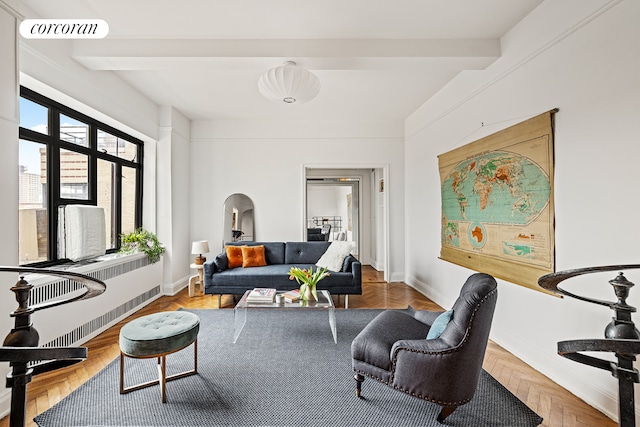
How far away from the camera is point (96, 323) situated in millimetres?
3131

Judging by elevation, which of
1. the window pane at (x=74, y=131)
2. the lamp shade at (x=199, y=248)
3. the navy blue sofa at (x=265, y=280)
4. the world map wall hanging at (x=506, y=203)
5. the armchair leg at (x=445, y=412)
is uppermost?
the window pane at (x=74, y=131)

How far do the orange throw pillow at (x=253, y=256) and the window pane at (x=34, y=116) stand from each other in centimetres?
261

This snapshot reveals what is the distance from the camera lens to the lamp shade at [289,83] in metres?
2.66

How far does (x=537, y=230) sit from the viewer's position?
2.47 metres

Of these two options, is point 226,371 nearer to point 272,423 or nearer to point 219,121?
point 272,423

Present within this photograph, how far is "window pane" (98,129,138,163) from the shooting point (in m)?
3.74

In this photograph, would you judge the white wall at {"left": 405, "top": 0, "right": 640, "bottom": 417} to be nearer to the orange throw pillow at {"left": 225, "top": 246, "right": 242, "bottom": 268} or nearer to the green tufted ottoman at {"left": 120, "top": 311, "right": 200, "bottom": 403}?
the green tufted ottoman at {"left": 120, "top": 311, "right": 200, "bottom": 403}

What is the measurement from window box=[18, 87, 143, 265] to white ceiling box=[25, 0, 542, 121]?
2.26 feet

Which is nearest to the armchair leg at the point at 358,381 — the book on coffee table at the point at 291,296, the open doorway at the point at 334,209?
the book on coffee table at the point at 291,296

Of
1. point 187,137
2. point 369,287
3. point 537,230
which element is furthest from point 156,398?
point 187,137

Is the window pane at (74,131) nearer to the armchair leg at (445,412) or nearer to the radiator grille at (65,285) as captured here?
the radiator grille at (65,285)

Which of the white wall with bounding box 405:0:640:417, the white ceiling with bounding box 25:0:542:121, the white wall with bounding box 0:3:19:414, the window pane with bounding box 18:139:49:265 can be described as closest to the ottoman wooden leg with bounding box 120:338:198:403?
the white wall with bounding box 0:3:19:414

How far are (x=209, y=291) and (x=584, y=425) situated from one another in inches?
149

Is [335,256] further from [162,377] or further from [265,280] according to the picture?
[162,377]
